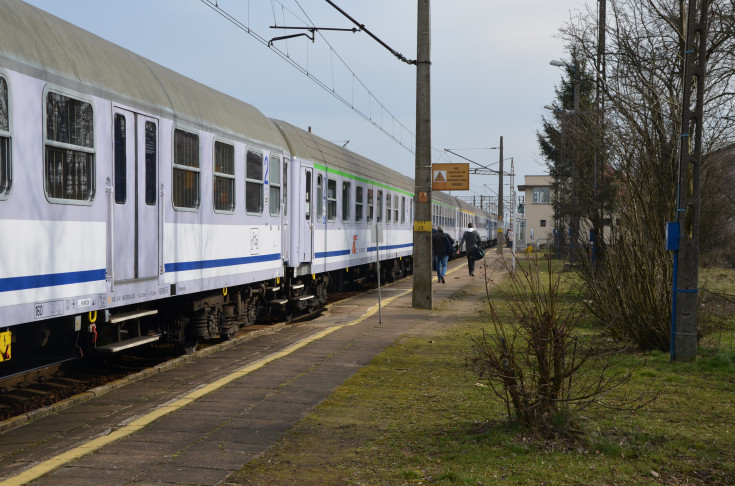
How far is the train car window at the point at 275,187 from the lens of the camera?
13.9 m

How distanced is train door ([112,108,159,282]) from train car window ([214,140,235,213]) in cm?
190

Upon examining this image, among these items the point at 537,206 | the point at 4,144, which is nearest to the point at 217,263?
the point at 4,144

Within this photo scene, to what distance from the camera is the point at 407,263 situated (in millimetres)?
31906

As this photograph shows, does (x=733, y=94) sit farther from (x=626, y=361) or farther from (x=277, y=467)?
(x=277, y=467)

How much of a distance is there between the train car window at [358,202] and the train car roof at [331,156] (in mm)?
415

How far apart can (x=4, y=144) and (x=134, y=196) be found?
7.81 ft

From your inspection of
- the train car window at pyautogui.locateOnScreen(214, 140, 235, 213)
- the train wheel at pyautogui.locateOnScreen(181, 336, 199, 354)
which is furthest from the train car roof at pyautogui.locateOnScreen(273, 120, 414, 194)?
the train wheel at pyautogui.locateOnScreen(181, 336, 199, 354)

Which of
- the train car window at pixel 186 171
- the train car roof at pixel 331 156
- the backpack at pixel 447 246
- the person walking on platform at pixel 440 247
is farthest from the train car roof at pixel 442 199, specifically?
the train car window at pixel 186 171

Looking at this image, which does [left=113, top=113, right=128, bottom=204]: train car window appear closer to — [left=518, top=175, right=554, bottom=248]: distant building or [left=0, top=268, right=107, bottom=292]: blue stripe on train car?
[left=0, top=268, right=107, bottom=292]: blue stripe on train car

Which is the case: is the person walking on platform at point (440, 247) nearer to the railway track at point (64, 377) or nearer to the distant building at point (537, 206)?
the railway track at point (64, 377)

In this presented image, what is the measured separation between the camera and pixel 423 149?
55.3 ft

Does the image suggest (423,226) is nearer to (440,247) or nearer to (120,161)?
(440,247)

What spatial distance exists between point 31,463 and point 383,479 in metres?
2.44

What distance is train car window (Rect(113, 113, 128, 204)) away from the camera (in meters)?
8.62
